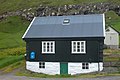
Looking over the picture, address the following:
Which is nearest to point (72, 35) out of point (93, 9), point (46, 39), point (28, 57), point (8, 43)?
point (46, 39)

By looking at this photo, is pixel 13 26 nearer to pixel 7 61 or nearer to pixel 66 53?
pixel 7 61

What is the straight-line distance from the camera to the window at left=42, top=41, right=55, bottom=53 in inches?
1874

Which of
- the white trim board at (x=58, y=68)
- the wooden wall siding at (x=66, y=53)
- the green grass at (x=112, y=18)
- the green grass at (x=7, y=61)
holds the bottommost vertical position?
the green grass at (x=112, y=18)

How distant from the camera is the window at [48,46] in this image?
47594 mm

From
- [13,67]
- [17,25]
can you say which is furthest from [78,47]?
[17,25]

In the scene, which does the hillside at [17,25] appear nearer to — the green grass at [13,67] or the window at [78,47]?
the green grass at [13,67]

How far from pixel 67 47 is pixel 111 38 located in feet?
97.7

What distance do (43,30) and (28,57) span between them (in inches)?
164

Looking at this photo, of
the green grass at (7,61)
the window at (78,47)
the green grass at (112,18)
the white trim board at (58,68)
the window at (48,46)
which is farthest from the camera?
the green grass at (112,18)

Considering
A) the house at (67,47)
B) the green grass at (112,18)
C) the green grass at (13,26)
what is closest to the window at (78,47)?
the house at (67,47)

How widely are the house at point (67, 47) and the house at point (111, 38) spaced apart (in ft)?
80.4

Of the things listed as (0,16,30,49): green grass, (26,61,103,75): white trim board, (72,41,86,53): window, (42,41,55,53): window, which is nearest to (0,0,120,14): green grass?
(0,16,30,49): green grass

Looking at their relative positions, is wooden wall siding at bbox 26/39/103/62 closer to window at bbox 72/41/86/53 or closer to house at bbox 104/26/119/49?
window at bbox 72/41/86/53

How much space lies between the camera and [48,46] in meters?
47.8
